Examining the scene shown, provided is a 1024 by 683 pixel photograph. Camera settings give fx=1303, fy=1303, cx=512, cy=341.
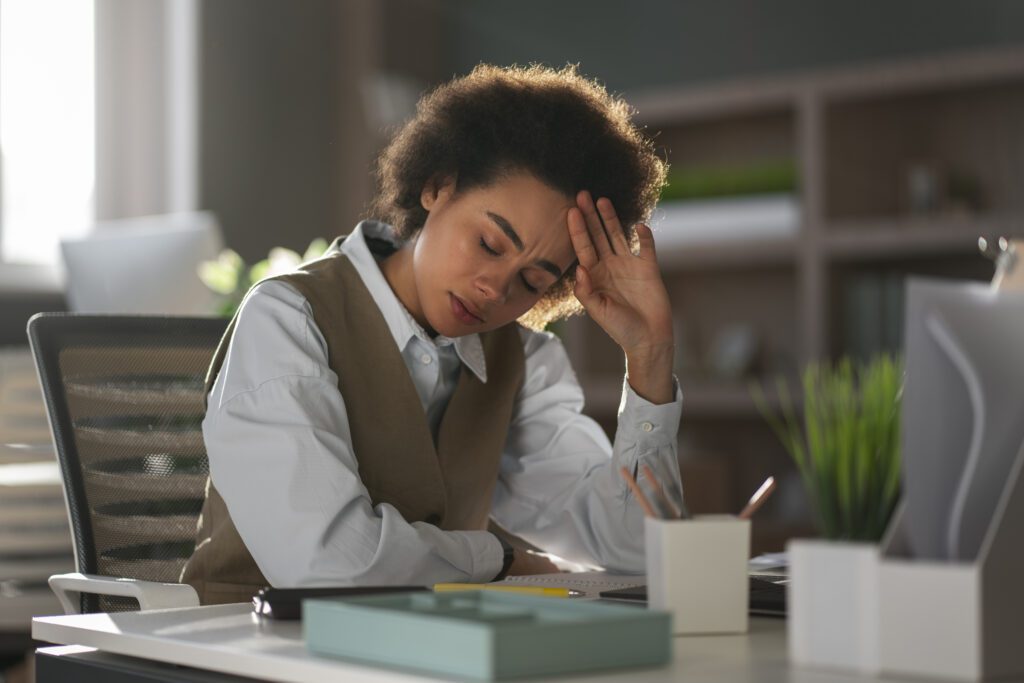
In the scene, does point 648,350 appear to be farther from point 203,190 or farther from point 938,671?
point 203,190

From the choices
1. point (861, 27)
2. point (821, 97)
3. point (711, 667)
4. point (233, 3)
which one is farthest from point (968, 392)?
point (233, 3)

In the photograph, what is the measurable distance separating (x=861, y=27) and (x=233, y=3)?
224 centimetres

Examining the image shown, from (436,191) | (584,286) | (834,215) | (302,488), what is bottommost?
(302,488)

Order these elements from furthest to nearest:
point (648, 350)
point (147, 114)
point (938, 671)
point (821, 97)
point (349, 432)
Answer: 1. point (147, 114)
2. point (821, 97)
3. point (648, 350)
4. point (349, 432)
5. point (938, 671)

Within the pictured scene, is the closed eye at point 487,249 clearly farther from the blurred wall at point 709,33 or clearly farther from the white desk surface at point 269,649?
the blurred wall at point 709,33

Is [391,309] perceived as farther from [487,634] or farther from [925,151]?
[925,151]

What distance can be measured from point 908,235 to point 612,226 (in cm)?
279

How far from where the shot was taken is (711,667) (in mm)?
793

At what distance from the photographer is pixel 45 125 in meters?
4.25

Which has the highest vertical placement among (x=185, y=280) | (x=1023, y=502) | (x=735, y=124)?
(x=735, y=124)

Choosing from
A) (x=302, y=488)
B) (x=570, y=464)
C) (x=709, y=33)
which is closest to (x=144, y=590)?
(x=302, y=488)

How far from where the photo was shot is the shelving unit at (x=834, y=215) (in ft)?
13.7

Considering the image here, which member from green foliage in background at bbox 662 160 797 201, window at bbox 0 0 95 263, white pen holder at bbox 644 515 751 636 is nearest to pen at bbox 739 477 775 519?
white pen holder at bbox 644 515 751 636

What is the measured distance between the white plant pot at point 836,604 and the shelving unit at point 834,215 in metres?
3.30
